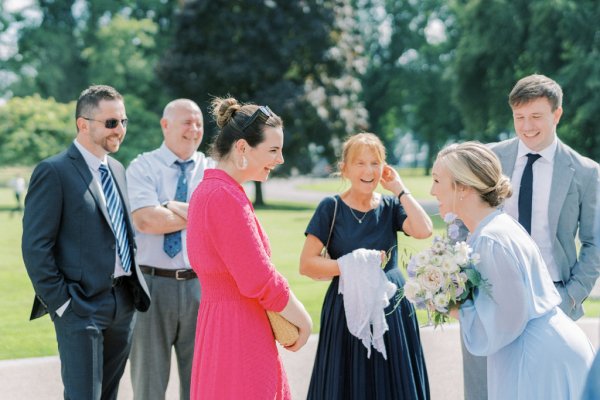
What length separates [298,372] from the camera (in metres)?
5.61

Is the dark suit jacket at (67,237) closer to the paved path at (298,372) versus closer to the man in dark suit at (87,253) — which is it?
the man in dark suit at (87,253)

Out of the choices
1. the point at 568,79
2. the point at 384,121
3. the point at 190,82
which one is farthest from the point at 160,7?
the point at 568,79

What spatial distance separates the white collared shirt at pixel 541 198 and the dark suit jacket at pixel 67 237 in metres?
2.57

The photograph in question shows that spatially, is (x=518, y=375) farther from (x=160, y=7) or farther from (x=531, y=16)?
(x=160, y=7)

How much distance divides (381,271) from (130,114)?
110ft

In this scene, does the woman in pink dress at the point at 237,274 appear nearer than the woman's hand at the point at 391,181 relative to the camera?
Yes

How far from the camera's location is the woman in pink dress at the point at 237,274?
2908mm

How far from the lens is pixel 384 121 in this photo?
2530 inches

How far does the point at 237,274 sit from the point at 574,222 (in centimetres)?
253

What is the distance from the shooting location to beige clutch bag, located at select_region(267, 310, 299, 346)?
122 inches

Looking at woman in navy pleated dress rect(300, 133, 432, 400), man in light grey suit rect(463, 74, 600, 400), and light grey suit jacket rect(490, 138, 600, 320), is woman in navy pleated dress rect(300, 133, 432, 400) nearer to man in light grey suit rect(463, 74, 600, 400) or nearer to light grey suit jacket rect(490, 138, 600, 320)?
man in light grey suit rect(463, 74, 600, 400)

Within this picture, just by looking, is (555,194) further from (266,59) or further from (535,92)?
(266,59)

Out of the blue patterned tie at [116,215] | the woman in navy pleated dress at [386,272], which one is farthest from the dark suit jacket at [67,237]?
the woman in navy pleated dress at [386,272]

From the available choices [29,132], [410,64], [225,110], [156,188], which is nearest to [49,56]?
[29,132]
